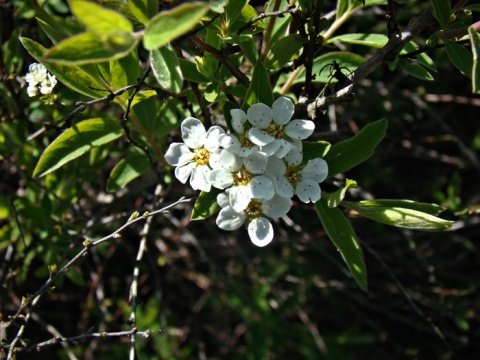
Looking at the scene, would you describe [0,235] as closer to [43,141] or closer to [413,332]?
[43,141]

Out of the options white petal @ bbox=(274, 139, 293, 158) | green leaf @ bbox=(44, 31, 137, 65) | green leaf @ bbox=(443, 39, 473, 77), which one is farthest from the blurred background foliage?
green leaf @ bbox=(44, 31, 137, 65)

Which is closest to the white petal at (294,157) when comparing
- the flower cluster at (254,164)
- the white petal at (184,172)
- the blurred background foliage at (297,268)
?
the flower cluster at (254,164)

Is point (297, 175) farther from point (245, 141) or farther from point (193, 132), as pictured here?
point (193, 132)

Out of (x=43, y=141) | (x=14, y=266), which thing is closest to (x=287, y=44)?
(x=43, y=141)

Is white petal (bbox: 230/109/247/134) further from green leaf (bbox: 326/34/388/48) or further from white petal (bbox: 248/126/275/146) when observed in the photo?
green leaf (bbox: 326/34/388/48)

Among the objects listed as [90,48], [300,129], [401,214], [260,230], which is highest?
[90,48]

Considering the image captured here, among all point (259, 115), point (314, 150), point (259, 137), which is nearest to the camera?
point (259, 137)

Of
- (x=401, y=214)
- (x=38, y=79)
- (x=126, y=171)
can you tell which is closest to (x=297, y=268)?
(x=126, y=171)
